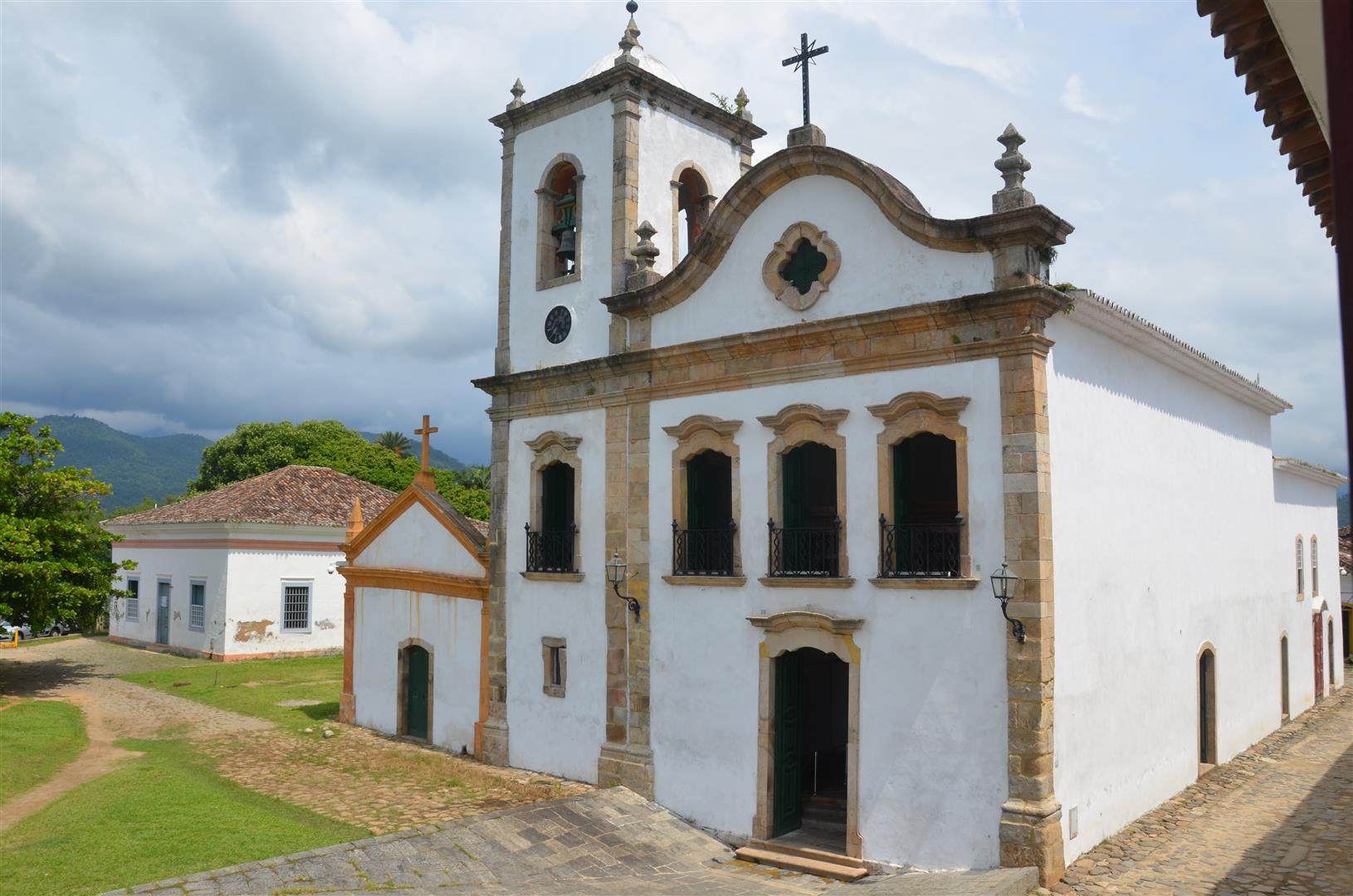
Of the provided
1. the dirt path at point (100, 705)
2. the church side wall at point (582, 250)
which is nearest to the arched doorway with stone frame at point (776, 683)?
the church side wall at point (582, 250)

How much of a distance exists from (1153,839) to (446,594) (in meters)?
11.4

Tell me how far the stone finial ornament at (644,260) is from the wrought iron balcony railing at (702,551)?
12.1 ft

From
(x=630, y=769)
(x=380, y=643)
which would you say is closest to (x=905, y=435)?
(x=630, y=769)

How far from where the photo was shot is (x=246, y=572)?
2975cm

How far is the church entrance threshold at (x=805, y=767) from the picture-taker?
12836mm

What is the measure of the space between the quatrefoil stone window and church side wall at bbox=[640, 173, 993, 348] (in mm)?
89

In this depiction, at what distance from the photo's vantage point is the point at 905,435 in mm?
11922

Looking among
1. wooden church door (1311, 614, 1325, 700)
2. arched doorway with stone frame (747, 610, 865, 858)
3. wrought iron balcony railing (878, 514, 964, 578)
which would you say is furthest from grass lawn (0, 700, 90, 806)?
wooden church door (1311, 614, 1325, 700)

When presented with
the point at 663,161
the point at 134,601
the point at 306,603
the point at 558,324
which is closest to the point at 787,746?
the point at 558,324

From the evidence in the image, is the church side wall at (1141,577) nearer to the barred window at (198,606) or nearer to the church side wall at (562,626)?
the church side wall at (562,626)

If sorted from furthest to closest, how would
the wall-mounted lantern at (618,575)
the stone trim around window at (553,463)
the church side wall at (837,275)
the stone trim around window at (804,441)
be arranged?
the stone trim around window at (553,463) → the wall-mounted lantern at (618,575) → the stone trim around window at (804,441) → the church side wall at (837,275)

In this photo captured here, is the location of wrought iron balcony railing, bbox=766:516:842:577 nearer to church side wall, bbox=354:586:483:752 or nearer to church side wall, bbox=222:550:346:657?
church side wall, bbox=354:586:483:752

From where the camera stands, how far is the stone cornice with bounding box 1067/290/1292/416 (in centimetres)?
1200

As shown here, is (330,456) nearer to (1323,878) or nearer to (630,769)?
(630,769)
